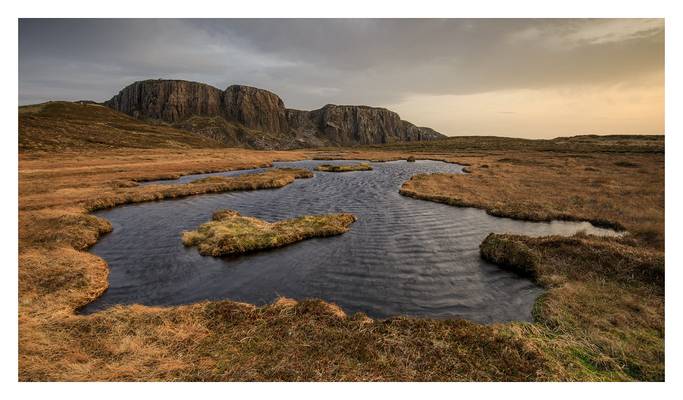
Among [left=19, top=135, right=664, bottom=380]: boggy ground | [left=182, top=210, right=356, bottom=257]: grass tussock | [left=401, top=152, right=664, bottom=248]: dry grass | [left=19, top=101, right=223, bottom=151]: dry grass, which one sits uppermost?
[left=19, top=101, right=223, bottom=151]: dry grass

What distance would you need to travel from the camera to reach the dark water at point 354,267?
1647 centimetres

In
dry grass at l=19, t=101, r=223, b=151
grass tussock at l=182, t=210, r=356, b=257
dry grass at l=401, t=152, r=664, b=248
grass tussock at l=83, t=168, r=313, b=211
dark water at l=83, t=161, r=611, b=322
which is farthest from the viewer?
dry grass at l=19, t=101, r=223, b=151

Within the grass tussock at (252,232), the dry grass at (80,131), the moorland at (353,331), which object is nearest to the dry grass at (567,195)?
the moorland at (353,331)

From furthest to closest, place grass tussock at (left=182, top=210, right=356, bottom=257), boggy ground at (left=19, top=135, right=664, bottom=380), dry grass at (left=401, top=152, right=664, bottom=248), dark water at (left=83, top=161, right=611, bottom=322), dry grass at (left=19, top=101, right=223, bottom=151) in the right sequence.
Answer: dry grass at (left=19, top=101, right=223, bottom=151) < dry grass at (left=401, top=152, right=664, bottom=248) < grass tussock at (left=182, top=210, right=356, bottom=257) < dark water at (left=83, top=161, right=611, bottom=322) < boggy ground at (left=19, top=135, right=664, bottom=380)

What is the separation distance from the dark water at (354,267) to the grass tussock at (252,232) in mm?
900

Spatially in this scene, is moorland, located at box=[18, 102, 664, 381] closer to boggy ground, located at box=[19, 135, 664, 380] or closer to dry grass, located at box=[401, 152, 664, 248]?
boggy ground, located at box=[19, 135, 664, 380]

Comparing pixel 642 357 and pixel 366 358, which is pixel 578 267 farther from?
pixel 366 358

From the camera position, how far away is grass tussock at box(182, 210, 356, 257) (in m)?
23.6

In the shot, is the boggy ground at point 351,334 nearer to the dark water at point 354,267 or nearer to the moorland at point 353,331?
the moorland at point 353,331

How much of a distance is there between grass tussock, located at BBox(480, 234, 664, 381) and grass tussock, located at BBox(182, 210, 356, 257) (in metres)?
13.8

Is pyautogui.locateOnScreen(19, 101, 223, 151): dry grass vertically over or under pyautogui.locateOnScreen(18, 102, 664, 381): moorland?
over

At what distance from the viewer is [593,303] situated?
47.7 feet

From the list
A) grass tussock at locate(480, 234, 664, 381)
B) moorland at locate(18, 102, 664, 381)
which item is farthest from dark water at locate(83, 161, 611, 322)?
moorland at locate(18, 102, 664, 381)
